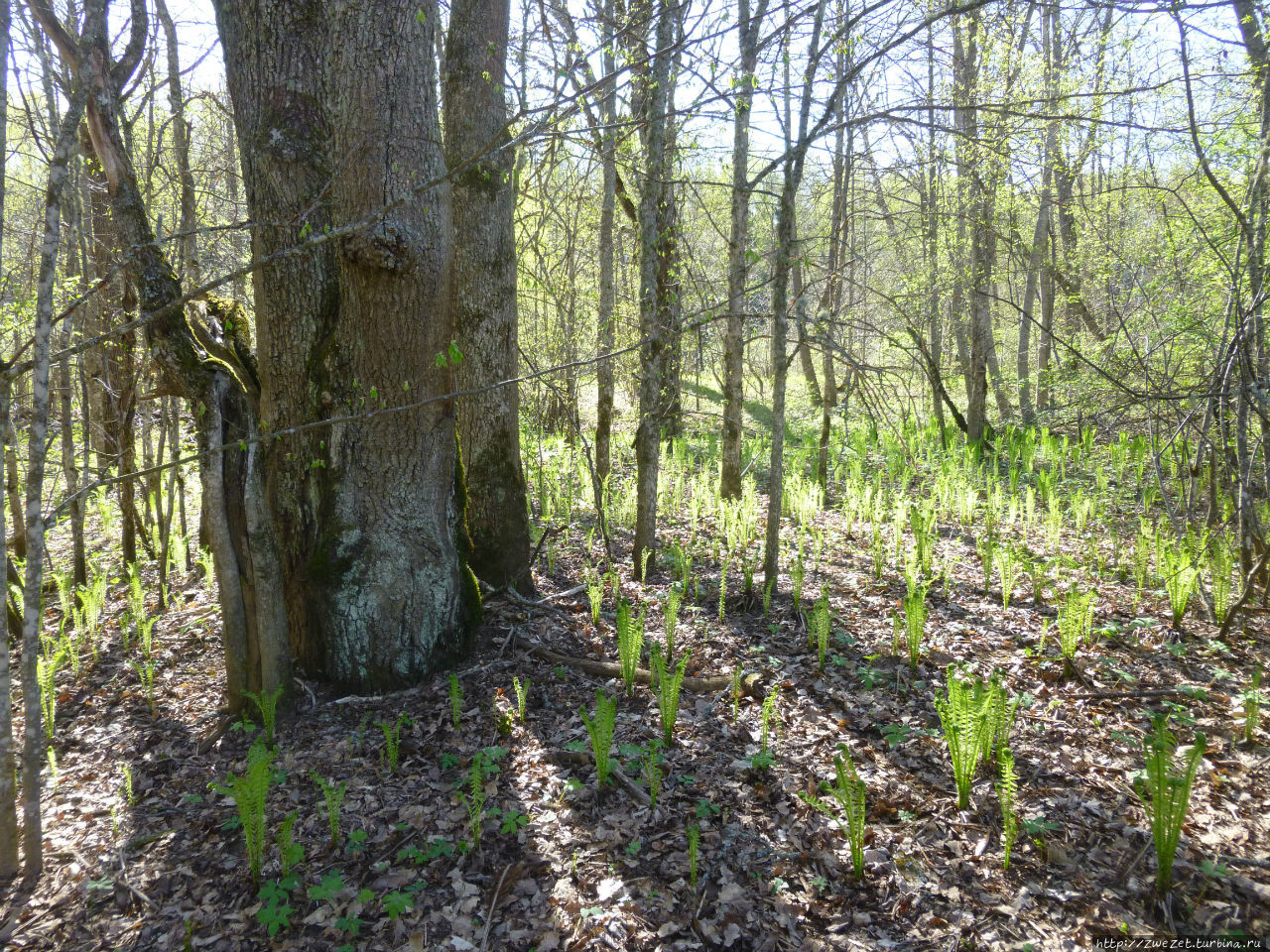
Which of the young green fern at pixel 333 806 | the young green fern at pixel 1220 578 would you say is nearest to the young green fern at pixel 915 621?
the young green fern at pixel 1220 578

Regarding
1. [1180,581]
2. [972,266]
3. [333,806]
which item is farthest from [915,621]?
[972,266]

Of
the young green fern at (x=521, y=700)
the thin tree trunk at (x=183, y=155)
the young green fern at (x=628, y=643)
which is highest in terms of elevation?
the thin tree trunk at (x=183, y=155)

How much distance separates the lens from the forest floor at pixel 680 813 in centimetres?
201

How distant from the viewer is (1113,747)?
262 centimetres

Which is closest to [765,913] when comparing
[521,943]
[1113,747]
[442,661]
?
[521,943]

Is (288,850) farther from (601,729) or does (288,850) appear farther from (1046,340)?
(1046,340)

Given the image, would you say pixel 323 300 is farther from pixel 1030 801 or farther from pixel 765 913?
pixel 1030 801

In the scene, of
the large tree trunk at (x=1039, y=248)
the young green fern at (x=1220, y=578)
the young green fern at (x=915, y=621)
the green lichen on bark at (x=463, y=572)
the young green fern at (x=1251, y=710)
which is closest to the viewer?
the young green fern at (x=1251, y=710)

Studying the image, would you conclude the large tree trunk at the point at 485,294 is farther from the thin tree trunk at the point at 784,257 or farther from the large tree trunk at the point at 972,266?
the large tree trunk at the point at 972,266

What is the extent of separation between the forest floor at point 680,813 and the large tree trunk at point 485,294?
77 centimetres

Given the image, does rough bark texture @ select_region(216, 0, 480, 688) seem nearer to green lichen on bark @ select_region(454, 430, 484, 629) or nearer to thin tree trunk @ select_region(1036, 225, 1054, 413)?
green lichen on bark @ select_region(454, 430, 484, 629)

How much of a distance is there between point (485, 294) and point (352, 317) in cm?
117

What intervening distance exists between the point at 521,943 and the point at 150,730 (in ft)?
7.42

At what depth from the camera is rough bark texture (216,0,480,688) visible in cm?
284
